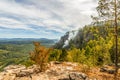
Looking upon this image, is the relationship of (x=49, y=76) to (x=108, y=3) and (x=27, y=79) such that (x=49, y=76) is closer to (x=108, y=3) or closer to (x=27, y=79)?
(x=27, y=79)

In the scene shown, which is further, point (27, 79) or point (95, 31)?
point (27, 79)

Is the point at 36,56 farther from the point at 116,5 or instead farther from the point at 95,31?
the point at 116,5

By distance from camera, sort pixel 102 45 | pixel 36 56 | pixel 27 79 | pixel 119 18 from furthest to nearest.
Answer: pixel 102 45 → pixel 36 56 → pixel 27 79 → pixel 119 18

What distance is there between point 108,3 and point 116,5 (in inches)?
48.2

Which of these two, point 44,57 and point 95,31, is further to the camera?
point 44,57

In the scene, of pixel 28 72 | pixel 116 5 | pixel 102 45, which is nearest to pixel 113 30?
pixel 116 5

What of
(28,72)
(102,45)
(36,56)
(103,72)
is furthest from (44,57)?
(102,45)

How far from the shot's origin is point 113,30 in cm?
3106

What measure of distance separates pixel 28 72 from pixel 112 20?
19177 millimetres

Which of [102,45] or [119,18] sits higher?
[119,18]

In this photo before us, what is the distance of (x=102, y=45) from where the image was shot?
82.8 meters

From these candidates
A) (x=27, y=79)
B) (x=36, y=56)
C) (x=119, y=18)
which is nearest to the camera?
(x=119, y=18)

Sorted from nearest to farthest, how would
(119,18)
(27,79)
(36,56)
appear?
(119,18) < (27,79) < (36,56)

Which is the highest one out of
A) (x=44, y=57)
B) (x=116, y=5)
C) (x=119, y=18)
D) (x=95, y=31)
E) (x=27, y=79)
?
(x=116, y=5)
